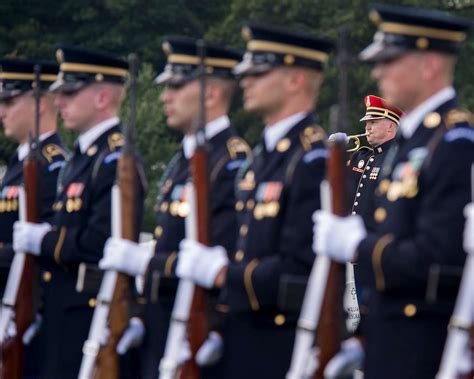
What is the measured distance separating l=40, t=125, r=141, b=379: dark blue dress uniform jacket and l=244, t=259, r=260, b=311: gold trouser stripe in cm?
137

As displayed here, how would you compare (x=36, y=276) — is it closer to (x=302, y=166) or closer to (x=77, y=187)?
(x=77, y=187)

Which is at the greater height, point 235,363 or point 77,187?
point 77,187

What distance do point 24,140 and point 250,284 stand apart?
9.23ft

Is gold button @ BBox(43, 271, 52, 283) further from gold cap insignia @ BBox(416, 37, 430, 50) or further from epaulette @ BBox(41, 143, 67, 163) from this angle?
gold cap insignia @ BBox(416, 37, 430, 50)

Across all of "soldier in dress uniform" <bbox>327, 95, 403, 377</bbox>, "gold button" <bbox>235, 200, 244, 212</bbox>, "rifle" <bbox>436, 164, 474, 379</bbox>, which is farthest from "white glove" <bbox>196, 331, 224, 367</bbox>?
"soldier in dress uniform" <bbox>327, 95, 403, 377</bbox>

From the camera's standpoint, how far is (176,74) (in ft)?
28.9

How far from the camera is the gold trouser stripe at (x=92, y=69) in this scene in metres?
9.57

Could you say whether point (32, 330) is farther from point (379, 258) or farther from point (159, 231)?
point (379, 258)

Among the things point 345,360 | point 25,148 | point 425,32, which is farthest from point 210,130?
point 25,148

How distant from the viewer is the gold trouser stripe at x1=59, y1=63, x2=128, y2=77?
377 inches

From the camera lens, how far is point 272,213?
7.80m

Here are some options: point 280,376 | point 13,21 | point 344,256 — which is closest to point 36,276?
point 280,376

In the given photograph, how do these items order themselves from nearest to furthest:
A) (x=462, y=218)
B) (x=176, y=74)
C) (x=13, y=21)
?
(x=462, y=218)
(x=176, y=74)
(x=13, y=21)

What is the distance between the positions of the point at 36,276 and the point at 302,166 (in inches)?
91.8
